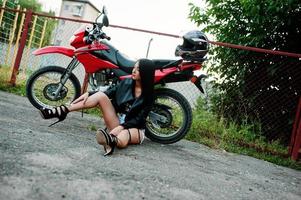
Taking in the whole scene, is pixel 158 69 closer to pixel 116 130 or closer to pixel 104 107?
pixel 104 107

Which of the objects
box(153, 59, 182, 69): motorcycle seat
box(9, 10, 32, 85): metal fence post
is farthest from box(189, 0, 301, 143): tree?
box(9, 10, 32, 85): metal fence post

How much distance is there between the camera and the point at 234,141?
539cm

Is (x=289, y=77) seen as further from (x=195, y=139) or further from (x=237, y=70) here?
(x=195, y=139)

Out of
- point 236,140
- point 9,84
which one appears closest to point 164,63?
point 236,140

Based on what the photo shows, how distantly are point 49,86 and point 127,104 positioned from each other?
148 centimetres

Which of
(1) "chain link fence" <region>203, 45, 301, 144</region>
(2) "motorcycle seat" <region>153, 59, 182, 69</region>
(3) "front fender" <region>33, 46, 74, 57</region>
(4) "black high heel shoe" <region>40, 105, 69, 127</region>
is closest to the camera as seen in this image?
(4) "black high heel shoe" <region>40, 105, 69, 127</region>

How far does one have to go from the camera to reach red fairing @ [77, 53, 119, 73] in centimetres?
431

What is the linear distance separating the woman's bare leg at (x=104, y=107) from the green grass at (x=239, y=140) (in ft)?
5.99

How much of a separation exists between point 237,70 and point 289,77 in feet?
3.28

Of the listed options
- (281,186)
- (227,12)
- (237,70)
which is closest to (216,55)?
(237,70)

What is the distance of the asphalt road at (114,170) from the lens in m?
2.16

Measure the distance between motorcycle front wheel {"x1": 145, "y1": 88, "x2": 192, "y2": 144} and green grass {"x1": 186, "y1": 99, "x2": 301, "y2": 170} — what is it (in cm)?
94

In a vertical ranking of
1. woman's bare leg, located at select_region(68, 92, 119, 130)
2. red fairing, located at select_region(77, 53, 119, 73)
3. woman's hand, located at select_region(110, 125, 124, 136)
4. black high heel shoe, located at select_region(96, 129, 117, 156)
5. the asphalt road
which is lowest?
the asphalt road

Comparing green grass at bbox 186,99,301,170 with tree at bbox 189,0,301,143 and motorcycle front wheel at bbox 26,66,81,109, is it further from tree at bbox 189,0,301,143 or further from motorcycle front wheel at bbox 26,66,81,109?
motorcycle front wheel at bbox 26,66,81,109
